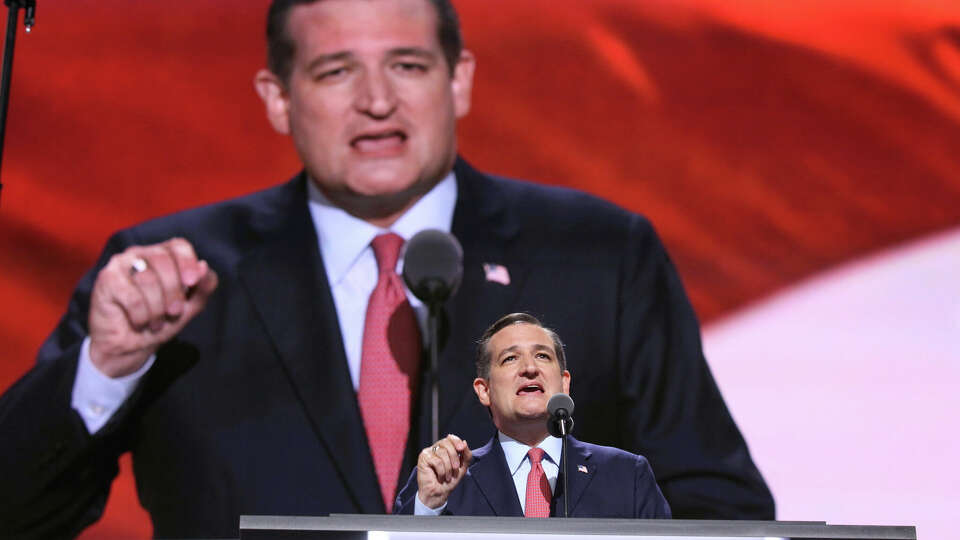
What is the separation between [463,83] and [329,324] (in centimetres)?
95

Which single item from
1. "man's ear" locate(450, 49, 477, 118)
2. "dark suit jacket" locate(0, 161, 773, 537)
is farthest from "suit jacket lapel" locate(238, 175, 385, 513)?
"man's ear" locate(450, 49, 477, 118)

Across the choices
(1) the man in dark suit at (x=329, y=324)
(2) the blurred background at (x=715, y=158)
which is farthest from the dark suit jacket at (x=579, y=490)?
(2) the blurred background at (x=715, y=158)

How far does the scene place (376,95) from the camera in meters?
3.67

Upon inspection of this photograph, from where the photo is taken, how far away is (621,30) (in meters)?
3.94

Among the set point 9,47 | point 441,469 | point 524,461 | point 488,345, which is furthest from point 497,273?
point 9,47

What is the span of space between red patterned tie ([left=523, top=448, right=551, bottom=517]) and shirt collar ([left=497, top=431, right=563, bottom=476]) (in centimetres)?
2

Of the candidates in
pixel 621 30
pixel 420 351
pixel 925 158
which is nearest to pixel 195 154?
pixel 420 351

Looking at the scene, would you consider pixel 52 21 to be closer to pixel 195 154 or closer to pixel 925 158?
pixel 195 154

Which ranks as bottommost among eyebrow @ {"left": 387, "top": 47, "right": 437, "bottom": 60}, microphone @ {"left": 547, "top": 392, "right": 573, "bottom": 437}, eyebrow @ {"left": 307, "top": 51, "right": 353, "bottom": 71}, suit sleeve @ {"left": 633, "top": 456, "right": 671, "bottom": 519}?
suit sleeve @ {"left": 633, "top": 456, "right": 671, "bottom": 519}

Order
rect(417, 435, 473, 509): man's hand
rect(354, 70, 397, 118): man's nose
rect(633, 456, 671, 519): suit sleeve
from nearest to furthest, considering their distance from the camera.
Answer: rect(417, 435, 473, 509): man's hand, rect(633, 456, 671, 519): suit sleeve, rect(354, 70, 397, 118): man's nose

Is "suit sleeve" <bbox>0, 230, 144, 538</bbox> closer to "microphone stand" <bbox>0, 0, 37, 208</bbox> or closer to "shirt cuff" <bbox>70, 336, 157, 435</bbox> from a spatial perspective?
"shirt cuff" <bbox>70, 336, 157, 435</bbox>

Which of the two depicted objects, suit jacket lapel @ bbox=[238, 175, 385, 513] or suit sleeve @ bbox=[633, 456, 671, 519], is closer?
suit sleeve @ bbox=[633, 456, 671, 519]

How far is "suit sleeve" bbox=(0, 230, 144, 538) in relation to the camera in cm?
337

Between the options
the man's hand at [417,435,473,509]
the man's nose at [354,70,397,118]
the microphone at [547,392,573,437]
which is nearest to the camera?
the microphone at [547,392,573,437]
